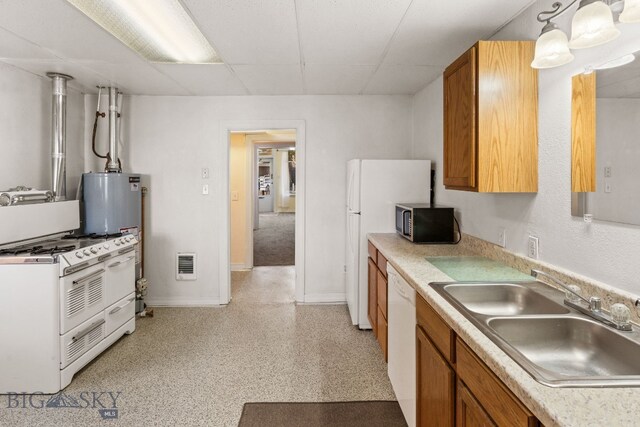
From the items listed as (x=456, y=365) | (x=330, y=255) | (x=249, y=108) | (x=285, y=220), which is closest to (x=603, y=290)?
(x=456, y=365)

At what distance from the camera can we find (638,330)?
3.80 feet

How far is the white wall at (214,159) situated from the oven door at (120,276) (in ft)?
2.71

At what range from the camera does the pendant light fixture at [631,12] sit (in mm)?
1111

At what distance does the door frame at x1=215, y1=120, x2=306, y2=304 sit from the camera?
13.0 feet

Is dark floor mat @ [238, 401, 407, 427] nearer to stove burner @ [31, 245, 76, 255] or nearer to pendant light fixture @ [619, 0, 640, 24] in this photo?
stove burner @ [31, 245, 76, 255]

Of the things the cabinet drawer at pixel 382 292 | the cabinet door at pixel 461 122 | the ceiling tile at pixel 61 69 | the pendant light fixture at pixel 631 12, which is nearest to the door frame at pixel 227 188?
the ceiling tile at pixel 61 69

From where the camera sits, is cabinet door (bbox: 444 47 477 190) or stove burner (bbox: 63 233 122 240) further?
stove burner (bbox: 63 233 122 240)

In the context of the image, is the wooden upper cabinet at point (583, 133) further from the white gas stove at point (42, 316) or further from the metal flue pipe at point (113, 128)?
the metal flue pipe at point (113, 128)

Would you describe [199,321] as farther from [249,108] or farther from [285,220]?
[285,220]

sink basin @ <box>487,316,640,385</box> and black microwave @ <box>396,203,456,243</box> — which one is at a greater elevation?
black microwave @ <box>396,203,456,243</box>

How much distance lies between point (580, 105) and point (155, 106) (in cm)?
387

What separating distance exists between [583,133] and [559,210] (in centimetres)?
38

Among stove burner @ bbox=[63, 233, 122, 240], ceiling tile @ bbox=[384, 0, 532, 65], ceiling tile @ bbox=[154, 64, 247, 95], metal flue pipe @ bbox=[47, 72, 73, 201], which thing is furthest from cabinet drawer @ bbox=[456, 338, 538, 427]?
metal flue pipe @ bbox=[47, 72, 73, 201]

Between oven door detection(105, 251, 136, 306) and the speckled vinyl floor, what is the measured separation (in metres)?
0.44
